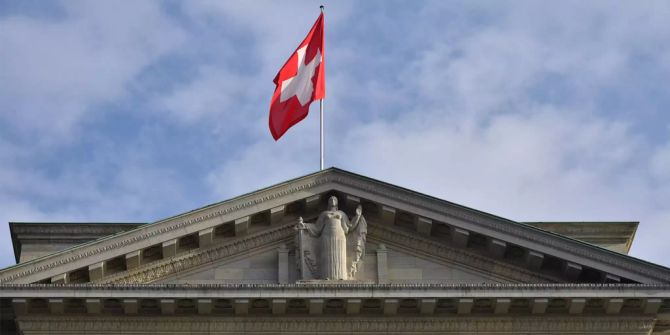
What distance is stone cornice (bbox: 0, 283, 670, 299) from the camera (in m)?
41.2

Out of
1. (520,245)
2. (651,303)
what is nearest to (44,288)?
(520,245)

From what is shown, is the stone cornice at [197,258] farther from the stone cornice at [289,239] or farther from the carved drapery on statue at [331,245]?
the carved drapery on statue at [331,245]

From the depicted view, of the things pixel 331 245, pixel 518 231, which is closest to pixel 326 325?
pixel 331 245

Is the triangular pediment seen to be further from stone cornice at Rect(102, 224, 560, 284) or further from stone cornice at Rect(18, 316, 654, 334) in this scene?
stone cornice at Rect(18, 316, 654, 334)

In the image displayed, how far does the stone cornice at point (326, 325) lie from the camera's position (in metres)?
41.6

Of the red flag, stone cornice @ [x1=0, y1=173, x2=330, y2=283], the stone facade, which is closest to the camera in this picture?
the stone facade

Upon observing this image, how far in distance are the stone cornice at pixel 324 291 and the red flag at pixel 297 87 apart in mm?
7118

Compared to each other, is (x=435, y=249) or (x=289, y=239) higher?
(x=289, y=239)

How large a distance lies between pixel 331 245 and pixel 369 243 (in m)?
1.41

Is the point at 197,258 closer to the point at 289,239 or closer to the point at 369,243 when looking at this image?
the point at 289,239

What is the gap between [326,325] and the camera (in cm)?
4175

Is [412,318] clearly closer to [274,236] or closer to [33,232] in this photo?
[274,236]

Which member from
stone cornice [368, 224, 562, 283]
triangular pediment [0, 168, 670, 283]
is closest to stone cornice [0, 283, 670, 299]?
triangular pediment [0, 168, 670, 283]

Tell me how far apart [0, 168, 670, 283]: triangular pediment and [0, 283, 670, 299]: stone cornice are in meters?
0.97
